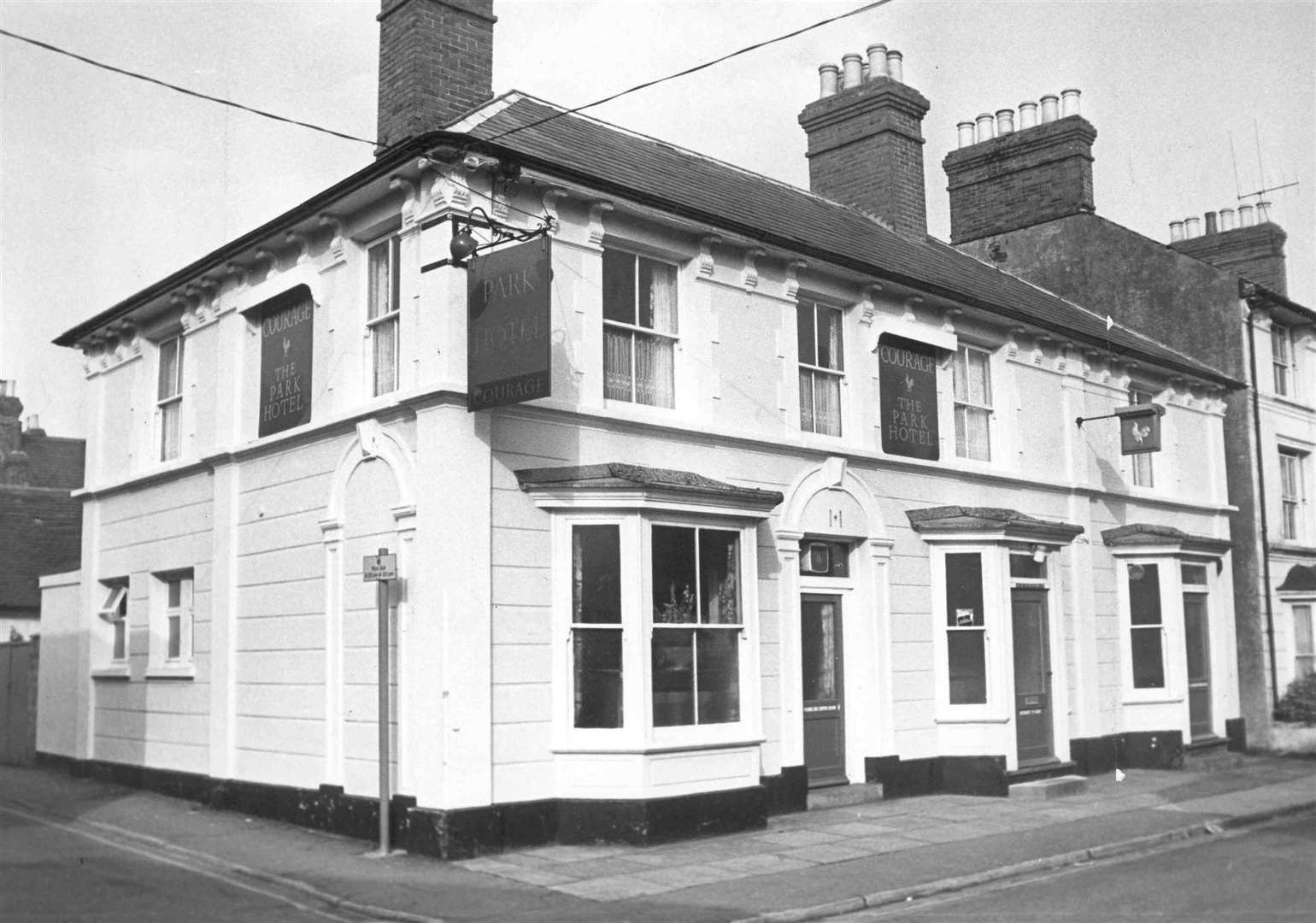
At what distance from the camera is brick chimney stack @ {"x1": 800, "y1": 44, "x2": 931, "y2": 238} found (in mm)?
21875

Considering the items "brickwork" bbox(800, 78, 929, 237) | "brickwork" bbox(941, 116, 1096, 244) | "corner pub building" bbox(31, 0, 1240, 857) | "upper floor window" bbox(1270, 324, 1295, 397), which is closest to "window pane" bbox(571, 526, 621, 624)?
"corner pub building" bbox(31, 0, 1240, 857)

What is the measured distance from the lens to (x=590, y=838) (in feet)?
41.0

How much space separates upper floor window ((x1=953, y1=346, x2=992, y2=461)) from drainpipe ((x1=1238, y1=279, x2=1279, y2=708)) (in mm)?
7728

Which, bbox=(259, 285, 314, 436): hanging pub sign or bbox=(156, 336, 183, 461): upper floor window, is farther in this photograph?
bbox=(156, 336, 183, 461): upper floor window

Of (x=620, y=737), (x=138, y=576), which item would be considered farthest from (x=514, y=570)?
(x=138, y=576)

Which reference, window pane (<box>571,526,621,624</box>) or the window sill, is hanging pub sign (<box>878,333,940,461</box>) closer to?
window pane (<box>571,526,621,624</box>)

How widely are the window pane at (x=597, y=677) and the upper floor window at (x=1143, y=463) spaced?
12396 mm

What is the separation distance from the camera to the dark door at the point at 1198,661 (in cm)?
2127

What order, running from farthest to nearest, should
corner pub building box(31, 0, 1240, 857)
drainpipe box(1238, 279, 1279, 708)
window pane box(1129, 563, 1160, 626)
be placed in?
drainpipe box(1238, 279, 1279, 708) < window pane box(1129, 563, 1160, 626) < corner pub building box(31, 0, 1240, 857)

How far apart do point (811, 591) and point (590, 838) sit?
4712 mm

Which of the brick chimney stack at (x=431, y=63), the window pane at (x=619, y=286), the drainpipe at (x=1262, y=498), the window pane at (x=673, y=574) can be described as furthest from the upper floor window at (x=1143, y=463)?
the brick chimney stack at (x=431, y=63)

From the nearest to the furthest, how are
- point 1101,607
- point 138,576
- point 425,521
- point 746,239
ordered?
point 425,521, point 746,239, point 138,576, point 1101,607

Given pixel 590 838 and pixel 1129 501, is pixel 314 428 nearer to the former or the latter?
pixel 590 838

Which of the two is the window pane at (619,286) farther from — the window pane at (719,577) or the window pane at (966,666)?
the window pane at (966,666)
